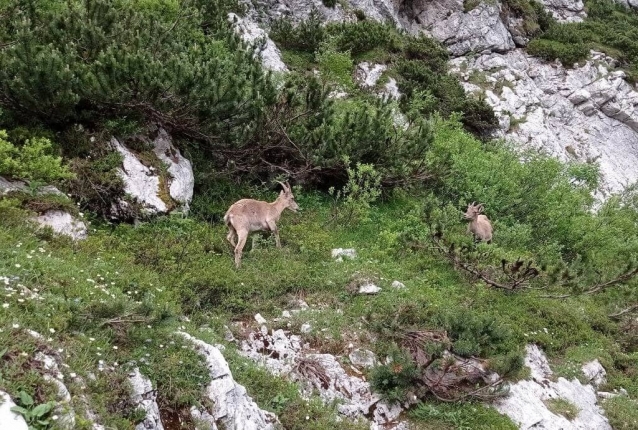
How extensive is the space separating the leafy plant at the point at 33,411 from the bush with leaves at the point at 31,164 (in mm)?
5366

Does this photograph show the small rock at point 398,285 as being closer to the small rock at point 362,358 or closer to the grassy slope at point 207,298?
the grassy slope at point 207,298

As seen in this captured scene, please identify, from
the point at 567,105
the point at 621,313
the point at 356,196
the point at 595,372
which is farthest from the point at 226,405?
the point at 567,105

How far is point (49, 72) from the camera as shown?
9617 millimetres

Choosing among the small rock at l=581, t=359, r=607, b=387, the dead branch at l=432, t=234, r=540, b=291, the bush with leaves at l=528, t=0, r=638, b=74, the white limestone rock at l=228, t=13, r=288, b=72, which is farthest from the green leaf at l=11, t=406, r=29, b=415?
the bush with leaves at l=528, t=0, r=638, b=74

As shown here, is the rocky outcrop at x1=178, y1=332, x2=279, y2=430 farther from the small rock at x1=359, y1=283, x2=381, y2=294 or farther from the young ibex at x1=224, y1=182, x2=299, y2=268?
the small rock at x1=359, y1=283, x2=381, y2=294

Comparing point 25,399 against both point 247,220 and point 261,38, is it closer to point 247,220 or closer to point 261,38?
point 247,220

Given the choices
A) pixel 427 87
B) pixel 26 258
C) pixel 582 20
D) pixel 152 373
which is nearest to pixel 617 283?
pixel 152 373

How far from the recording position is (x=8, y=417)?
4.29 m

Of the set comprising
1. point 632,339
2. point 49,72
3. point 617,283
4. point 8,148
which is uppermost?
point 49,72

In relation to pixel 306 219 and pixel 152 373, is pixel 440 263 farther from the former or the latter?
pixel 152 373

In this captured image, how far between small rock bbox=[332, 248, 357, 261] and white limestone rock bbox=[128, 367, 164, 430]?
19.0 ft

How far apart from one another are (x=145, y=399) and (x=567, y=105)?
88.0ft

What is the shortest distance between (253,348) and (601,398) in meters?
6.50

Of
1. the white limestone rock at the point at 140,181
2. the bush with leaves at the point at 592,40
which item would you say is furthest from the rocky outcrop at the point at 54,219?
the bush with leaves at the point at 592,40
